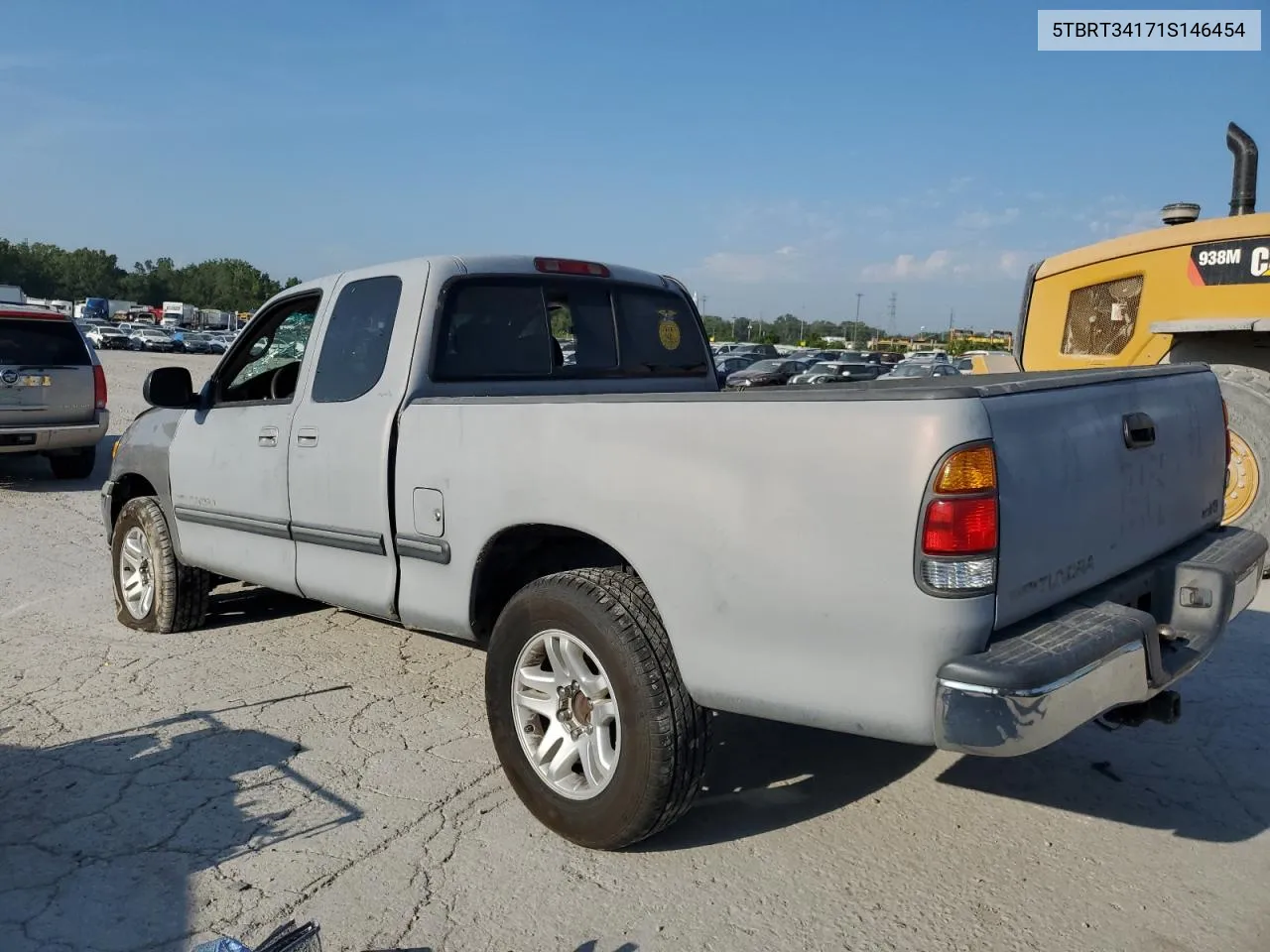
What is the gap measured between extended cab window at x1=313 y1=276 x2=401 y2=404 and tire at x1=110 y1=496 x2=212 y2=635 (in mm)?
1696

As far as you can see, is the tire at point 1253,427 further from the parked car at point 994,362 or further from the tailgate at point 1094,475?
the tailgate at point 1094,475

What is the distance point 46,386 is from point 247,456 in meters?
7.79

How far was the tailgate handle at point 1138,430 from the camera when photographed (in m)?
3.18

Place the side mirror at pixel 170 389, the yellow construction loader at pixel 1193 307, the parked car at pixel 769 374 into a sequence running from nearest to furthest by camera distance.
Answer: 1. the side mirror at pixel 170 389
2. the yellow construction loader at pixel 1193 307
3. the parked car at pixel 769 374

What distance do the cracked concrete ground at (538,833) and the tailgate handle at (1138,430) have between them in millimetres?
1332

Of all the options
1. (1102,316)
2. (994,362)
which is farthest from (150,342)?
(1102,316)

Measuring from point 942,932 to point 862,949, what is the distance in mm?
256

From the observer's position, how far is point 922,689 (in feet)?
8.48

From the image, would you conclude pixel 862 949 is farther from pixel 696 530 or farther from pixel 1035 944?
pixel 696 530

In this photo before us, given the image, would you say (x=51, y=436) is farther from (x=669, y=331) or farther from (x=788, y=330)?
(x=788, y=330)

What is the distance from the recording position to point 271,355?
5.33 meters

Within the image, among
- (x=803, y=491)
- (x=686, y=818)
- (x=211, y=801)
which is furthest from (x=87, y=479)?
(x=803, y=491)

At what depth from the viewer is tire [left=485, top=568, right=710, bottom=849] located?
10.0 feet

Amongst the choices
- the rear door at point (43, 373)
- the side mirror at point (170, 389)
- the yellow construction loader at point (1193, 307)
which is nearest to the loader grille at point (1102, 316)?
the yellow construction loader at point (1193, 307)
